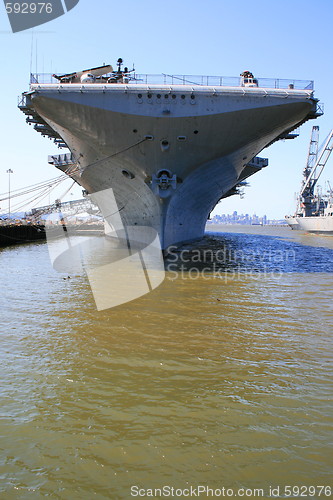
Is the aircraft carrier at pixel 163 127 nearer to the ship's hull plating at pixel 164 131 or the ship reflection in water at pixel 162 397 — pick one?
the ship's hull plating at pixel 164 131

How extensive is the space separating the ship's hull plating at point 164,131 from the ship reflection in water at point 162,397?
8.50 meters

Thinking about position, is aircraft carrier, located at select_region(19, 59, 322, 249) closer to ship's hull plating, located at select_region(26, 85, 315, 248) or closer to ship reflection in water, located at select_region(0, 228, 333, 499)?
ship's hull plating, located at select_region(26, 85, 315, 248)

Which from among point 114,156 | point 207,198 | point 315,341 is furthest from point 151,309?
point 207,198

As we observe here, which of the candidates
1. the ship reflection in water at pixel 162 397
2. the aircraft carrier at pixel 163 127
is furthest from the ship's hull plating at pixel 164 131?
the ship reflection in water at pixel 162 397

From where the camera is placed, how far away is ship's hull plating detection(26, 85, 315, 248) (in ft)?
48.5

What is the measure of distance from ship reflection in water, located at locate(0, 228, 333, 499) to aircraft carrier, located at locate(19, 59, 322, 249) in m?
8.50

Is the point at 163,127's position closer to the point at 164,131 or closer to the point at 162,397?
the point at 164,131

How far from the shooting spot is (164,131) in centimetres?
1527

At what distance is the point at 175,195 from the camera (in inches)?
651

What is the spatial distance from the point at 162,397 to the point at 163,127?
489 inches

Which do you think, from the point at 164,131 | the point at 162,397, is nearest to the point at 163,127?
the point at 164,131

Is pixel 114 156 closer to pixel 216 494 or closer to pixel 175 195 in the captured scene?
pixel 175 195

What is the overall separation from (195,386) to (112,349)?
176 centimetres

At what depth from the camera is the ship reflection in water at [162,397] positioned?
3271mm
